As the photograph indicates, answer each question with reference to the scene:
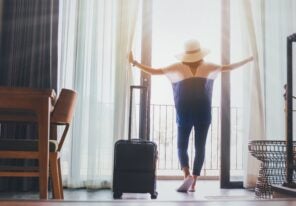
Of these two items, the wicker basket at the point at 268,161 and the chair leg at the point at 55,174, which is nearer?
the chair leg at the point at 55,174

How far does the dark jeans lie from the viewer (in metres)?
3.50

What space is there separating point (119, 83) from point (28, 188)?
127 centimetres

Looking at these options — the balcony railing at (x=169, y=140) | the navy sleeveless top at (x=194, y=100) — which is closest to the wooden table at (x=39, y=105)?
the navy sleeveless top at (x=194, y=100)

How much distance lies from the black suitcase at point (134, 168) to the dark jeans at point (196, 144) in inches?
24.0

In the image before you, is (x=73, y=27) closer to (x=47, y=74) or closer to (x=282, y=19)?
(x=47, y=74)

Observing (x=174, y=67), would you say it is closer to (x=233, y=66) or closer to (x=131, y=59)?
(x=131, y=59)

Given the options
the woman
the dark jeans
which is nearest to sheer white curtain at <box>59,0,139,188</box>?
the woman

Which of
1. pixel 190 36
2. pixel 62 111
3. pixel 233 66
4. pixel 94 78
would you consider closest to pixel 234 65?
pixel 233 66

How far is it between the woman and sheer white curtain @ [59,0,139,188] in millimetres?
289

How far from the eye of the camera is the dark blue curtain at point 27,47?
3.42 metres

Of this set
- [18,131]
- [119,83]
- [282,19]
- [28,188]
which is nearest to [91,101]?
[119,83]

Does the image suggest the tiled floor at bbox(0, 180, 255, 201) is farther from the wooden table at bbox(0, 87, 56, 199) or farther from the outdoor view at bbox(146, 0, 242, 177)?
the wooden table at bbox(0, 87, 56, 199)

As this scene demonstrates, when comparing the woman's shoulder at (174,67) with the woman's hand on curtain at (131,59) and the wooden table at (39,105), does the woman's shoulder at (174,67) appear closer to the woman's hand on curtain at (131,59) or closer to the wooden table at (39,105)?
the woman's hand on curtain at (131,59)

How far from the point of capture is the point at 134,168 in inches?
117
